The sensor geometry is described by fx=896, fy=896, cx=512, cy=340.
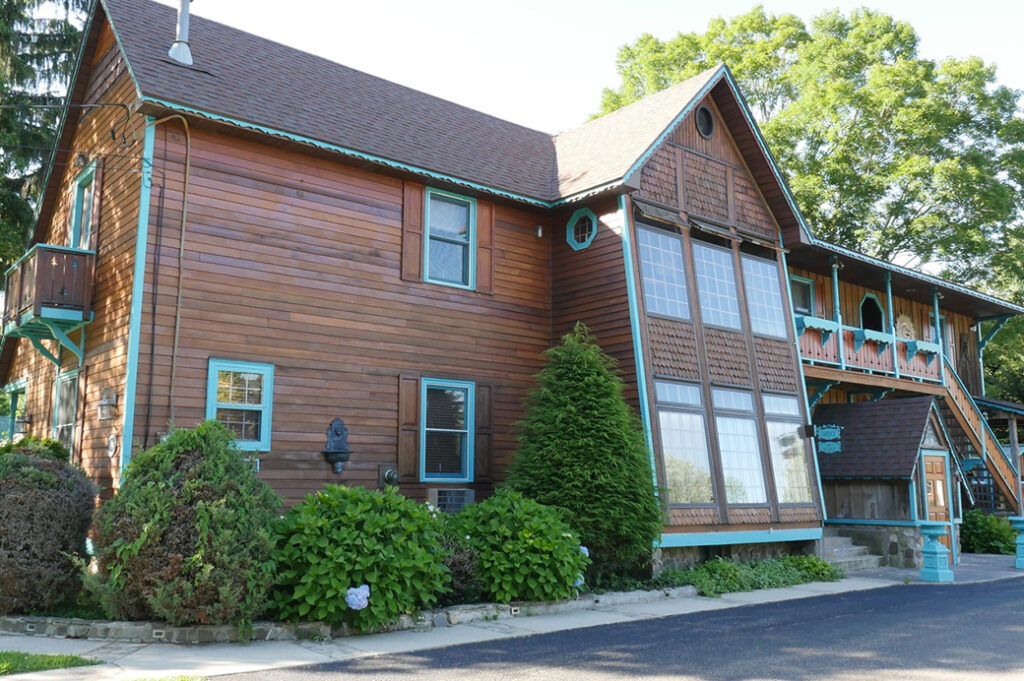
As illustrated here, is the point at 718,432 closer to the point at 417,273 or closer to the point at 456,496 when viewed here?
the point at 456,496

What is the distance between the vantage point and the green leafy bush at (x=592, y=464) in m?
12.6

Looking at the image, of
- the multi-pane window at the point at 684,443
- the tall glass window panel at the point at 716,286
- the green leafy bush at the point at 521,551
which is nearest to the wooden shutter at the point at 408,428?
the green leafy bush at the point at 521,551

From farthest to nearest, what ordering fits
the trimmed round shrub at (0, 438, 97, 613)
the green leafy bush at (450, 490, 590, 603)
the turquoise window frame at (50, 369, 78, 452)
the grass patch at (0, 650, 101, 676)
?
the turquoise window frame at (50, 369, 78, 452) < the green leafy bush at (450, 490, 590, 603) < the trimmed round shrub at (0, 438, 97, 613) < the grass patch at (0, 650, 101, 676)

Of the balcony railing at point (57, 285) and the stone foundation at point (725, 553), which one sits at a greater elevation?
the balcony railing at point (57, 285)

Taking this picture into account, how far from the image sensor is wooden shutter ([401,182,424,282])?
14.0 m

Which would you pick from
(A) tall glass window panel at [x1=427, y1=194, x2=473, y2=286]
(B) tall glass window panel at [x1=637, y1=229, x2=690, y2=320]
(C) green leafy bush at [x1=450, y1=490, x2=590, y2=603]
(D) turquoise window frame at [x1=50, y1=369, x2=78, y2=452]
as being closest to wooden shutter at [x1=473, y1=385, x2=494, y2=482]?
(A) tall glass window panel at [x1=427, y1=194, x2=473, y2=286]

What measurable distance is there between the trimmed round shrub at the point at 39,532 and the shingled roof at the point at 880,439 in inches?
548

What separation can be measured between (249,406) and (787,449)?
9.59m

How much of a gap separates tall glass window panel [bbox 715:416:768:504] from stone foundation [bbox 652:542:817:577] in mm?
840

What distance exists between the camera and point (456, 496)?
13992mm

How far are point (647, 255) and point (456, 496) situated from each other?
200 inches

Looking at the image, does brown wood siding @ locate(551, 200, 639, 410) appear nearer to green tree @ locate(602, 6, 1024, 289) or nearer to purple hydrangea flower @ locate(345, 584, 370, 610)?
purple hydrangea flower @ locate(345, 584, 370, 610)

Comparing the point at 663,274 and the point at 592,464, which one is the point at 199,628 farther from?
the point at 663,274

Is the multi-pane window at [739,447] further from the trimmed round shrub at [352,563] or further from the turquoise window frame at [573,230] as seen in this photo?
the trimmed round shrub at [352,563]
